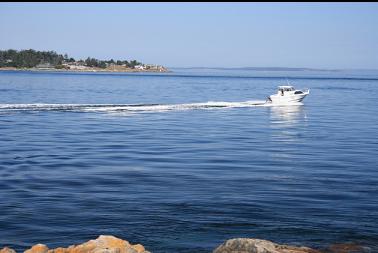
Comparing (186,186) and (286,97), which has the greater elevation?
(286,97)

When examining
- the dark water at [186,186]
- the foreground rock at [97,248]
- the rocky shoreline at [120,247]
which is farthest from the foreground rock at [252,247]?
the dark water at [186,186]

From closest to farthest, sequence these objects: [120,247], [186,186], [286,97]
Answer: [120,247]
[186,186]
[286,97]

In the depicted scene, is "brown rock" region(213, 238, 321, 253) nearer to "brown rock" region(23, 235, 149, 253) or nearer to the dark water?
"brown rock" region(23, 235, 149, 253)

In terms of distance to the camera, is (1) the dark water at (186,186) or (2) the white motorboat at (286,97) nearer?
(1) the dark water at (186,186)

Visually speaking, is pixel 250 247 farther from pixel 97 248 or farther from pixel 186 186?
pixel 186 186

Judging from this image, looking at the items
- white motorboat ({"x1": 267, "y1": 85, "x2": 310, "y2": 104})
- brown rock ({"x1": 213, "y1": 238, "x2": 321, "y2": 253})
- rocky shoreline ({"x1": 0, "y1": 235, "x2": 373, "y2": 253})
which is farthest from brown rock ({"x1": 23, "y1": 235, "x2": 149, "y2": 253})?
white motorboat ({"x1": 267, "y1": 85, "x2": 310, "y2": 104})

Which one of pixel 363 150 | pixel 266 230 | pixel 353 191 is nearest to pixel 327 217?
pixel 266 230

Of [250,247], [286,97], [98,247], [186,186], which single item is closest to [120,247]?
[98,247]

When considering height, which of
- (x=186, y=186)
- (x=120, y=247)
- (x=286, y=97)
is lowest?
(x=186, y=186)

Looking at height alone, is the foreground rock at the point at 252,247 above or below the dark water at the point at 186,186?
above

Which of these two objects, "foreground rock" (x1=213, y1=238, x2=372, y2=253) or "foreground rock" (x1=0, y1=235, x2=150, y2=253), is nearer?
"foreground rock" (x1=0, y1=235, x2=150, y2=253)

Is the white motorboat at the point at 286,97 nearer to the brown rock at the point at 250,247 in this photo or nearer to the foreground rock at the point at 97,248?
the brown rock at the point at 250,247

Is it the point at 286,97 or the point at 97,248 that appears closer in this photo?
the point at 97,248

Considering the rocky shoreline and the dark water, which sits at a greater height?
the rocky shoreline
